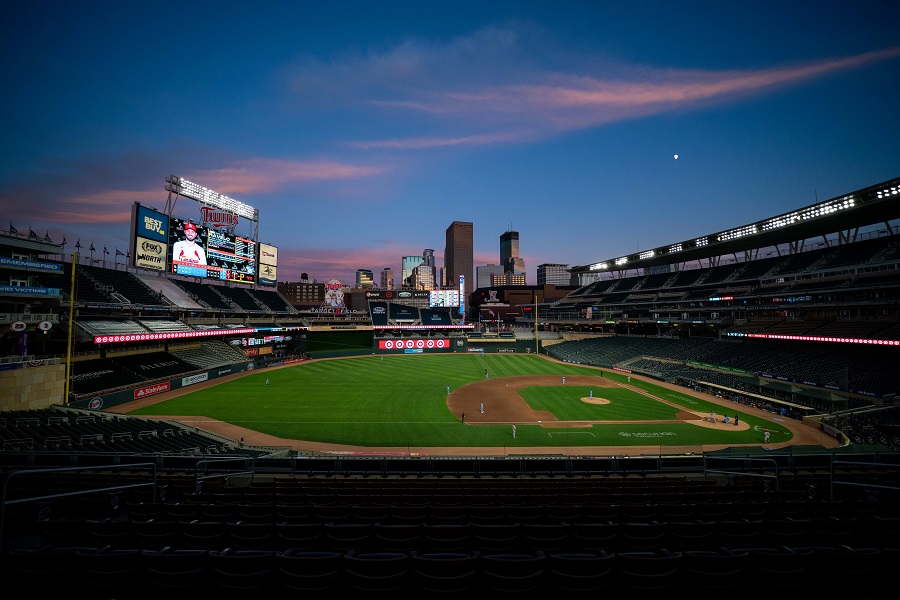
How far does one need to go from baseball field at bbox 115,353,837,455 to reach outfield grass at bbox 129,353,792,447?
0.08 m

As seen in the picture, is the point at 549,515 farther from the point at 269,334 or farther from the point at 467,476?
the point at 269,334

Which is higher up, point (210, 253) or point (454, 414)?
point (210, 253)

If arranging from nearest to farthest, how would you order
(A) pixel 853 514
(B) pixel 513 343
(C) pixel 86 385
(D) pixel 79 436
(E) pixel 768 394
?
(A) pixel 853 514 < (D) pixel 79 436 < (C) pixel 86 385 < (E) pixel 768 394 < (B) pixel 513 343

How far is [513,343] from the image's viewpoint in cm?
7506

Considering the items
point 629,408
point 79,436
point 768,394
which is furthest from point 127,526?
point 768,394

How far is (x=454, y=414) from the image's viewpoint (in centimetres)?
3080

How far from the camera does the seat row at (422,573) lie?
14.0ft

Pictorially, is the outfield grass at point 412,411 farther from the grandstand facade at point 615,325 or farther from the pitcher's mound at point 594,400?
the grandstand facade at point 615,325

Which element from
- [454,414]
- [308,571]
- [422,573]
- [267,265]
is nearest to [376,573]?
[422,573]

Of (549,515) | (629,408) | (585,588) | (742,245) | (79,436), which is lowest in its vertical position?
(629,408)

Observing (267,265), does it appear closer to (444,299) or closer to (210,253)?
(210,253)

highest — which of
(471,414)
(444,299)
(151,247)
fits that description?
(151,247)

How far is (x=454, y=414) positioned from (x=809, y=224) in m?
48.9

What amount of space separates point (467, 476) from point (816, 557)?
1029 cm
